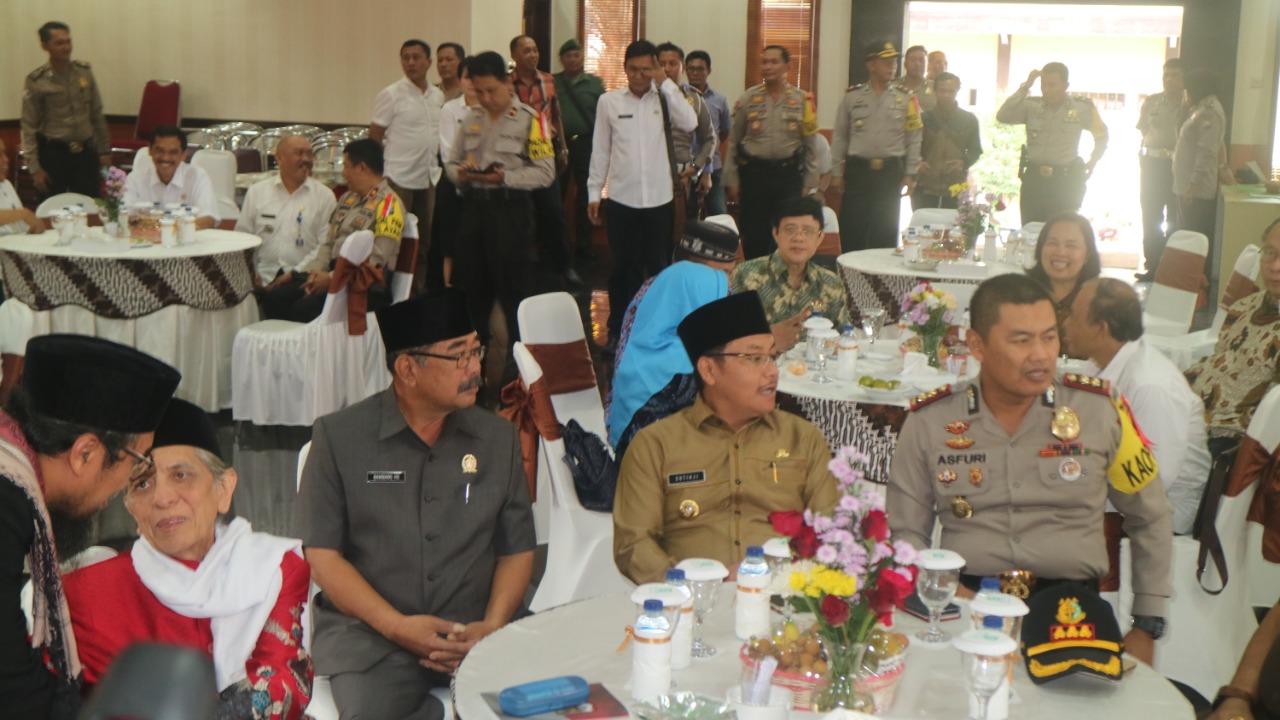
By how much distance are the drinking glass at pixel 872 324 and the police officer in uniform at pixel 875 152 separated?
4.15 meters

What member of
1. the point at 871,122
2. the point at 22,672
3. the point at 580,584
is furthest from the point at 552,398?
the point at 871,122

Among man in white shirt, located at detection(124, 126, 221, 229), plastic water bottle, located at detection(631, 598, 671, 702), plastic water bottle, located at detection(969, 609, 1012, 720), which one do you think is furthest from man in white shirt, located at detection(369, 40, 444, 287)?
plastic water bottle, located at detection(969, 609, 1012, 720)

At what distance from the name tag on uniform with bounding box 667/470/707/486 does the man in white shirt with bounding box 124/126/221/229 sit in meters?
5.43

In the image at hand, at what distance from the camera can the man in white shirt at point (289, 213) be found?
750cm

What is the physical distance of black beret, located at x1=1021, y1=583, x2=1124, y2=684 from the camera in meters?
2.27

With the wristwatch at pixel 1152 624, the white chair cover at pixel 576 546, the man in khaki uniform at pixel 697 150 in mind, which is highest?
the man in khaki uniform at pixel 697 150

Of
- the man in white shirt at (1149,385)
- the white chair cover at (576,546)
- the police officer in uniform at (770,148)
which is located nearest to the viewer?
the man in white shirt at (1149,385)

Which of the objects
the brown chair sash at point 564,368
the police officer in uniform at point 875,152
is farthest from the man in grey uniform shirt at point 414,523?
the police officer in uniform at point 875,152

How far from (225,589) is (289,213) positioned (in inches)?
215

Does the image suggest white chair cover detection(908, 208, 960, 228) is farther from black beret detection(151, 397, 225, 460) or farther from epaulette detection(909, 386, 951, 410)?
black beret detection(151, 397, 225, 460)

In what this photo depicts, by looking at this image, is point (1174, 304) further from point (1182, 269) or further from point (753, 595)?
point (753, 595)

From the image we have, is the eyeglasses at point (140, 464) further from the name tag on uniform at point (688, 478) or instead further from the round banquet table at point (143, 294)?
the round banquet table at point (143, 294)

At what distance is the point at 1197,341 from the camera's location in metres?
6.80

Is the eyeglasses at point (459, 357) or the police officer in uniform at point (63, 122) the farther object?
the police officer in uniform at point (63, 122)
